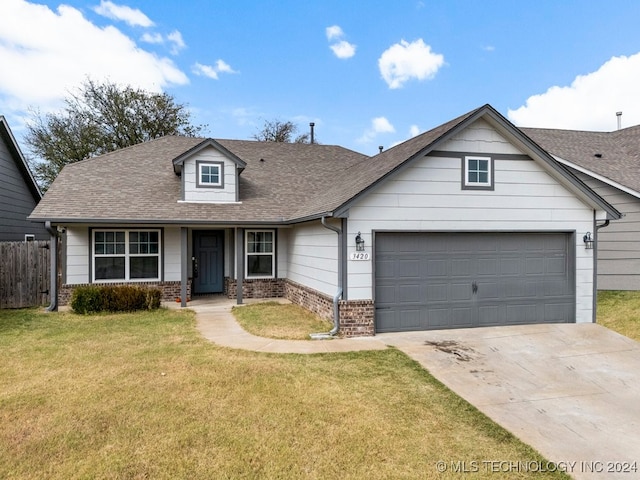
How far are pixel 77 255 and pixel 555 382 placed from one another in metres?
11.8

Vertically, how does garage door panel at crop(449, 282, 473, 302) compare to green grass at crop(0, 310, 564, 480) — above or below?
above

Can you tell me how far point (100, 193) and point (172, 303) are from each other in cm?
385

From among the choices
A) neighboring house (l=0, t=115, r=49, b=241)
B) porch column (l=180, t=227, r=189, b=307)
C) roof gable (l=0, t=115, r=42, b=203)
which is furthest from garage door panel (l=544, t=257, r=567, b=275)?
roof gable (l=0, t=115, r=42, b=203)

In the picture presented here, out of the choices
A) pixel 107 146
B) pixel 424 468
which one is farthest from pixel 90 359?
pixel 107 146

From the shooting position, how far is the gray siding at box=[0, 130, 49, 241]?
13984 mm

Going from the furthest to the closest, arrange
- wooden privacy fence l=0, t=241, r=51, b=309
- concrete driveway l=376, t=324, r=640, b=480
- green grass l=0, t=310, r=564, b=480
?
wooden privacy fence l=0, t=241, r=51, b=309
concrete driveway l=376, t=324, r=640, b=480
green grass l=0, t=310, r=564, b=480

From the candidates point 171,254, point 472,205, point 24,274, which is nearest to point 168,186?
point 171,254

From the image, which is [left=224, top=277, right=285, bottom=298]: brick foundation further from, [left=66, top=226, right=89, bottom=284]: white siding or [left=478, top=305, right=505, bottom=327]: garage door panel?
[left=478, top=305, right=505, bottom=327]: garage door panel

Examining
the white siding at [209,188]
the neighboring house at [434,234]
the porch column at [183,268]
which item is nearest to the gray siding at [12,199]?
the neighboring house at [434,234]

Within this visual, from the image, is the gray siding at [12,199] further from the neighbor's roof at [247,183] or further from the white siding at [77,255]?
the white siding at [77,255]

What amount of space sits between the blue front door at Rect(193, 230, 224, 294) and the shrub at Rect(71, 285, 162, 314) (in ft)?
8.30

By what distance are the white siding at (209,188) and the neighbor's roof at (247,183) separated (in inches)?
10.4

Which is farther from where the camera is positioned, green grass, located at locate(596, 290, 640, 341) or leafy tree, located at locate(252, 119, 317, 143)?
leafy tree, located at locate(252, 119, 317, 143)

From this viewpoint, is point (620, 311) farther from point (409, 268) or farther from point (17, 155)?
point (17, 155)
